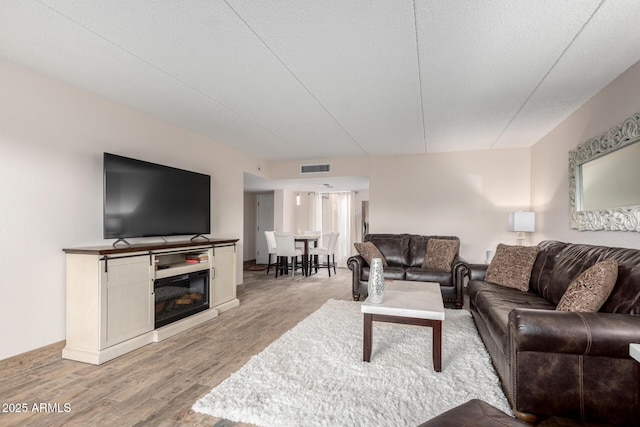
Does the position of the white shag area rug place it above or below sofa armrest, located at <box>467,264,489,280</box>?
below

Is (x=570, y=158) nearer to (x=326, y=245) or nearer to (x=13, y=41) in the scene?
(x=326, y=245)

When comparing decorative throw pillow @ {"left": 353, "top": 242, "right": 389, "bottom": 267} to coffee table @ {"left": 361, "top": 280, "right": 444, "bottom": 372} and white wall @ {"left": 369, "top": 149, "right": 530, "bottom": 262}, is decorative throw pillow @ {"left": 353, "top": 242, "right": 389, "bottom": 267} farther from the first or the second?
coffee table @ {"left": 361, "top": 280, "right": 444, "bottom": 372}

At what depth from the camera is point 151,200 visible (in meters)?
3.30

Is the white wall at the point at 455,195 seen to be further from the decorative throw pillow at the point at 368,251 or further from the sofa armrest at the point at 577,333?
the sofa armrest at the point at 577,333

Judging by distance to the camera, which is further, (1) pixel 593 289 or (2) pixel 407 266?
(2) pixel 407 266

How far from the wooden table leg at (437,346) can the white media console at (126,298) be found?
Result: 252 cm

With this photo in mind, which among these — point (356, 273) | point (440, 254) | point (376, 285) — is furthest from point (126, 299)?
point (440, 254)

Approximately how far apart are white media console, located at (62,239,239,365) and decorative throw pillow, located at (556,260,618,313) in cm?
336

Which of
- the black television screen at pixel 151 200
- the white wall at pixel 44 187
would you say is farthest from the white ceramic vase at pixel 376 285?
the white wall at pixel 44 187

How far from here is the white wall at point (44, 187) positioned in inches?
94.0

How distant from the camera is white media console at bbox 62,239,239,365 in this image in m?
2.57

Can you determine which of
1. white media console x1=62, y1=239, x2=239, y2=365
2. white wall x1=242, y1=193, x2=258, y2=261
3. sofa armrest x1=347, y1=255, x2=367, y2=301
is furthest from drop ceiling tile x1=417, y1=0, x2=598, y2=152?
white wall x1=242, y1=193, x2=258, y2=261

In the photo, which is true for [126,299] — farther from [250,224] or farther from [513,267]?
[250,224]

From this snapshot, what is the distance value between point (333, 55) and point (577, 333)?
229cm
